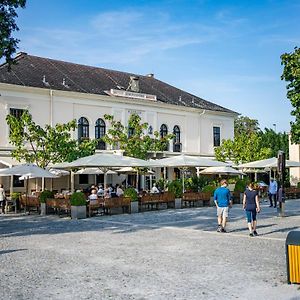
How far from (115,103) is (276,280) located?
98.8ft

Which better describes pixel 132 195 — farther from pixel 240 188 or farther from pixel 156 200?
pixel 240 188

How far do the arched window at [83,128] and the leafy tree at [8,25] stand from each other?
1940 cm

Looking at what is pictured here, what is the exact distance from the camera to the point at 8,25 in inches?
630

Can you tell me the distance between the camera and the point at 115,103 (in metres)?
37.6

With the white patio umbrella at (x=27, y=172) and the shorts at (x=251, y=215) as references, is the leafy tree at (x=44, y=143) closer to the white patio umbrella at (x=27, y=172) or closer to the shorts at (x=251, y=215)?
the white patio umbrella at (x=27, y=172)

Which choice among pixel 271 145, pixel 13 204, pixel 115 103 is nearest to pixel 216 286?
pixel 13 204

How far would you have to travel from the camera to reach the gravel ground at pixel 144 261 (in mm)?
7801

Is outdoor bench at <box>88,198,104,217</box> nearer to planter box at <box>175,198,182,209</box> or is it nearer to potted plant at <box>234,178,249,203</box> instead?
planter box at <box>175,198,182,209</box>

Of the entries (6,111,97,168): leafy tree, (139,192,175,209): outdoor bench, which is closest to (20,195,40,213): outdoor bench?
(6,111,97,168): leafy tree

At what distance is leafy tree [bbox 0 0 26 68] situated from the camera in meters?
15.7

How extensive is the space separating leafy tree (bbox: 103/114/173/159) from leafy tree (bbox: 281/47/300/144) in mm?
15924

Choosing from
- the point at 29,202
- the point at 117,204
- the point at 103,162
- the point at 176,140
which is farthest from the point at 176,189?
the point at 176,140

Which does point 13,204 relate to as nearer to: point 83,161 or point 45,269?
point 83,161

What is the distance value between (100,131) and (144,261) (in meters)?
27.1
